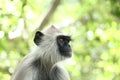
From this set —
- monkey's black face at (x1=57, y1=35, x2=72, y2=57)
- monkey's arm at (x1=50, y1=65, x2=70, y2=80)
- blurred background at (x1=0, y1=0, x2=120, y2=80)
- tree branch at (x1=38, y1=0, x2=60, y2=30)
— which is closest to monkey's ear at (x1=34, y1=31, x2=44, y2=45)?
monkey's black face at (x1=57, y1=35, x2=72, y2=57)

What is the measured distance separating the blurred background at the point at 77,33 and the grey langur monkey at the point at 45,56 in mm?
1248

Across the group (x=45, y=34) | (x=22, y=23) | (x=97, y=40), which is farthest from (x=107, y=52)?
(x=45, y=34)

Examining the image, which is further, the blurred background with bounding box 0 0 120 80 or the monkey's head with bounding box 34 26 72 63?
the blurred background with bounding box 0 0 120 80

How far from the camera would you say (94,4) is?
1143 centimetres

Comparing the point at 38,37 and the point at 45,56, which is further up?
the point at 38,37

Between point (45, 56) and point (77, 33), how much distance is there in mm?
5346

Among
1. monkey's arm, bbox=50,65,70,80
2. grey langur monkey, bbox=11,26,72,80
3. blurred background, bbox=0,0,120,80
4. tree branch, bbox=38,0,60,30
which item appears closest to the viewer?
grey langur monkey, bbox=11,26,72,80

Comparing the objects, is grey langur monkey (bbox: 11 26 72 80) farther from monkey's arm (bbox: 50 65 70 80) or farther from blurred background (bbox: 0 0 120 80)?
blurred background (bbox: 0 0 120 80)

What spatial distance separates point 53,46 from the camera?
6.85m

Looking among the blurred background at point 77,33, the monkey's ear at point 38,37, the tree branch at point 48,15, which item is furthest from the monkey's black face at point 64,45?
the tree branch at point 48,15

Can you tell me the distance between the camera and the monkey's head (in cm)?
682

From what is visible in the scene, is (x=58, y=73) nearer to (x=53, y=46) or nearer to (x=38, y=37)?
(x=53, y=46)

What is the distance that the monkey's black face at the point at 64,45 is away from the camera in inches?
268

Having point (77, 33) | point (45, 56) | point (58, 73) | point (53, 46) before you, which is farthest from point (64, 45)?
point (77, 33)
